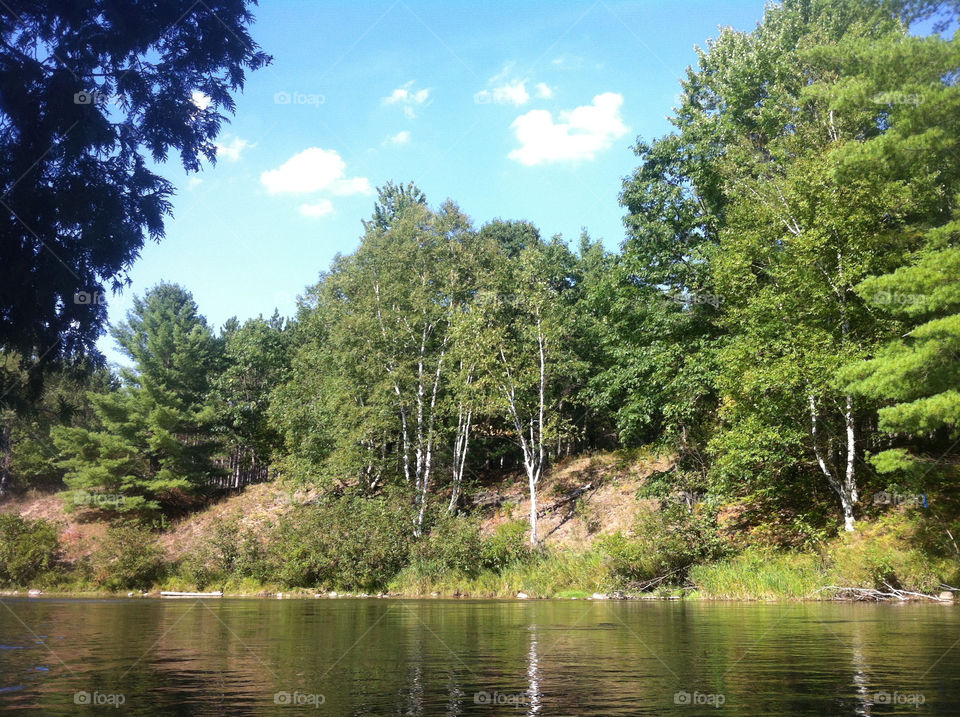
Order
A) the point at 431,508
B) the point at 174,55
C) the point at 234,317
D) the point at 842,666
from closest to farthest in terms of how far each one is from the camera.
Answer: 1. the point at 842,666
2. the point at 174,55
3. the point at 431,508
4. the point at 234,317

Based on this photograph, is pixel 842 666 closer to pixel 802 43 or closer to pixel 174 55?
pixel 174 55

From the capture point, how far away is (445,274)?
1676 inches

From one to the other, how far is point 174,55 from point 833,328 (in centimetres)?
2212

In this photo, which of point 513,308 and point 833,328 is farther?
point 513,308

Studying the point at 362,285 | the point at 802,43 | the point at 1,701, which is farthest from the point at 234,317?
the point at 1,701
